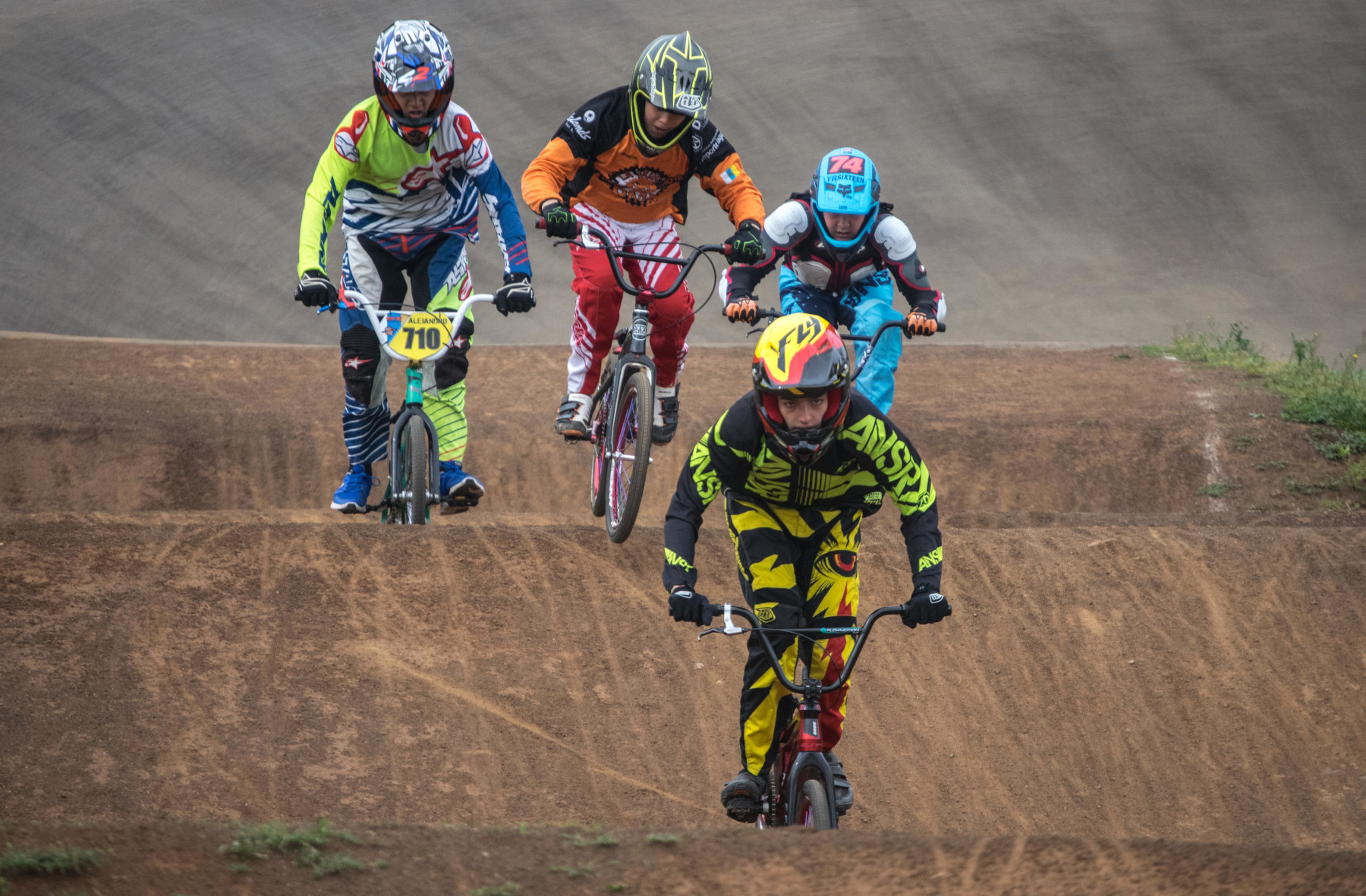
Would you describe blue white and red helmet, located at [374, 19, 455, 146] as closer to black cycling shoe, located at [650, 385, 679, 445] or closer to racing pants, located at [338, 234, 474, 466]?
racing pants, located at [338, 234, 474, 466]

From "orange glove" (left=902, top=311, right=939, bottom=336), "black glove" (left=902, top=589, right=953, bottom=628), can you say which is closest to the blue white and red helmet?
"orange glove" (left=902, top=311, right=939, bottom=336)

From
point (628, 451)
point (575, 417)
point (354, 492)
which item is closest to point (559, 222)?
point (628, 451)

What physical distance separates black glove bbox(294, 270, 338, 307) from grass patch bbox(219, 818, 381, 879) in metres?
3.66

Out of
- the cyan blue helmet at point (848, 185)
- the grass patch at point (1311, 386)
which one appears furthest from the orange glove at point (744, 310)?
the grass patch at point (1311, 386)

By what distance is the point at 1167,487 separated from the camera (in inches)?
484

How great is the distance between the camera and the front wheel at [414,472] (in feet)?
25.1

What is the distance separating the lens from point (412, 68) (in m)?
7.18

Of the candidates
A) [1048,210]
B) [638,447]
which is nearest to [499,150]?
[1048,210]

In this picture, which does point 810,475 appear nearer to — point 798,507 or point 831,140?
point 798,507

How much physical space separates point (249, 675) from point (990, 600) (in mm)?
4581

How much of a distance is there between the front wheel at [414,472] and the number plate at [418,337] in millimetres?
406

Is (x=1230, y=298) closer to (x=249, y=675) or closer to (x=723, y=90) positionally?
(x=723, y=90)

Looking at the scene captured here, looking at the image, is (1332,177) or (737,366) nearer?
(737,366)

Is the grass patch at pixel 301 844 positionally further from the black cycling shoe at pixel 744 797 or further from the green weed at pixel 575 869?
the black cycling shoe at pixel 744 797
